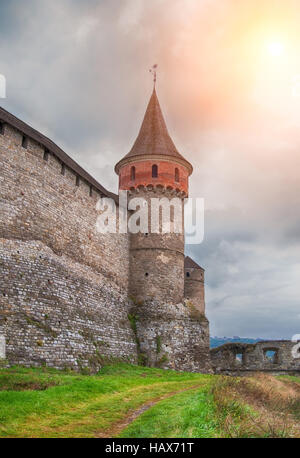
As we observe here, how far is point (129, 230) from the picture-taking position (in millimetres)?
26156

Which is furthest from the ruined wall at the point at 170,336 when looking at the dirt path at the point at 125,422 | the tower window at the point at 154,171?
the dirt path at the point at 125,422

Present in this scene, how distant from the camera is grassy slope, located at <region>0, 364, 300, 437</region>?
690 centimetres

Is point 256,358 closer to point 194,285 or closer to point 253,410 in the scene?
point 194,285

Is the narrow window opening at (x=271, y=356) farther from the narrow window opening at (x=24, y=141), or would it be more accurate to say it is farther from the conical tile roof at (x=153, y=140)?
the narrow window opening at (x=24, y=141)

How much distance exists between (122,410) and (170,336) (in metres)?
15.0

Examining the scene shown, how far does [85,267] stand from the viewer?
20.4 m

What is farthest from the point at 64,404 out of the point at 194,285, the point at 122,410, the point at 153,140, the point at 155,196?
the point at 194,285

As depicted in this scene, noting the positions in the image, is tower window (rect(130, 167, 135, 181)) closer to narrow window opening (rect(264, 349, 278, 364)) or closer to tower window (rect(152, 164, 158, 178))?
tower window (rect(152, 164, 158, 178))

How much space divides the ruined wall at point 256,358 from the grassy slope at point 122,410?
2129cm

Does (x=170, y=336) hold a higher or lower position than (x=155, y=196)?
lower

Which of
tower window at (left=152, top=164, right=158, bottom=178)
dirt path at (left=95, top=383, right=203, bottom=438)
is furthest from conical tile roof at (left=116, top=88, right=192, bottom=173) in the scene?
dirt path at (left=95, top=383, right=203, bottom=438)

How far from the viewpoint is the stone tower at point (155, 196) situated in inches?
984

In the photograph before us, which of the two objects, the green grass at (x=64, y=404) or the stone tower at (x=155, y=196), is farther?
the stone tower at (x=155, y=196)
